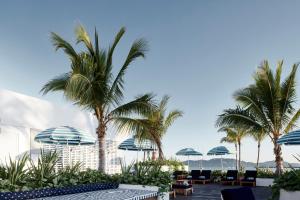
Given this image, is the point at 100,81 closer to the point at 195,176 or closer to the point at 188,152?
the point at 195,176

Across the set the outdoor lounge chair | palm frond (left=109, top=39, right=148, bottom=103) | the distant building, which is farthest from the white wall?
the outdoor lounge chair

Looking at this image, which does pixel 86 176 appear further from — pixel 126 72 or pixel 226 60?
pixel 226 60

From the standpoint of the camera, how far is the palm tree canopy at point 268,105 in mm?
15523

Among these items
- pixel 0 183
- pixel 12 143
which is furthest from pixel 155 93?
pixel 0 183

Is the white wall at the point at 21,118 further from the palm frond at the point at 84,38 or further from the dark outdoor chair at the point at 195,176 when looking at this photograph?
the dark outdoor chair at the point at 195,176

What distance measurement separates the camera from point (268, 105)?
51.3 feet

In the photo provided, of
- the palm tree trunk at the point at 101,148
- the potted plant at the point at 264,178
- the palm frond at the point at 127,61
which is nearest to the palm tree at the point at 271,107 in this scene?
the potted plant at the point at 264,178

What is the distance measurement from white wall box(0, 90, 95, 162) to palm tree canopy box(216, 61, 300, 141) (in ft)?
25.8

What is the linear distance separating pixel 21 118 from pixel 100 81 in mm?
4897

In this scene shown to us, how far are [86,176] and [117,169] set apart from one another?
12221 millimetres

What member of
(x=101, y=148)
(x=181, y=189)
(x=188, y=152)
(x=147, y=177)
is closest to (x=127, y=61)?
(x=101, y=148)

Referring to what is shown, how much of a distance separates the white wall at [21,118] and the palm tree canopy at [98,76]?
3028 mm

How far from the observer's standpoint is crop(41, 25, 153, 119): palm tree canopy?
38.5 ft

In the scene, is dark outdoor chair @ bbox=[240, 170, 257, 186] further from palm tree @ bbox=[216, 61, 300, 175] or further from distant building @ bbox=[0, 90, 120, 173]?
distant building @ bbox=[0, 90, 120, 173]
